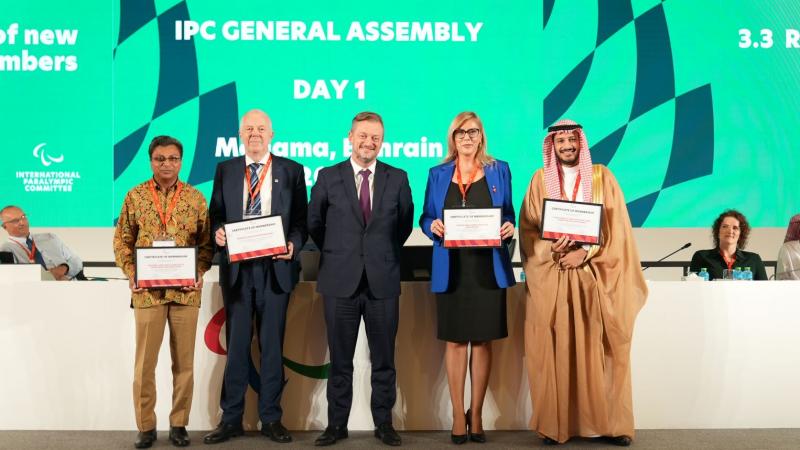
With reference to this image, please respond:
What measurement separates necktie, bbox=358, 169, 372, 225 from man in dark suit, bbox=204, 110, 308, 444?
1.12 ft

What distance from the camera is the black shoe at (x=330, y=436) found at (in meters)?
3.83

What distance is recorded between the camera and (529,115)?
6270 millimetres

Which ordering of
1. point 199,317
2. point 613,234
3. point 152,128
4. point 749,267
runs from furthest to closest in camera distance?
point 152,128
point 749,267
point 199,317
point 613,234

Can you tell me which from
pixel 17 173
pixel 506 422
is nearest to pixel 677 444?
pixel 506 422

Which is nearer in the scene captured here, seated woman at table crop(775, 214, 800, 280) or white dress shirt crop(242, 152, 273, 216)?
white dress shirt crop(242, 152, 273, 216)

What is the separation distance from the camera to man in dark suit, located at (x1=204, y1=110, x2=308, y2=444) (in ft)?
12.7

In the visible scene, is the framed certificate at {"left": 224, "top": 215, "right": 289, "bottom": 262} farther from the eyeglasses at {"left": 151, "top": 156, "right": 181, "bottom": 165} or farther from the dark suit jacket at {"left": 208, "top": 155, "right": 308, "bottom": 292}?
the eyeglasses at {"left": 151, "top": 156, "right": 181, "bottom": 165}

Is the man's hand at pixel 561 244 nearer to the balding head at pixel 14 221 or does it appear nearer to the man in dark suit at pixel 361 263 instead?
the man in dark suit at pixel 361 263

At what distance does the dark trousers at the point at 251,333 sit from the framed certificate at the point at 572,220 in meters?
1.34

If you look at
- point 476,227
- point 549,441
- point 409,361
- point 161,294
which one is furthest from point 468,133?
point 161,294

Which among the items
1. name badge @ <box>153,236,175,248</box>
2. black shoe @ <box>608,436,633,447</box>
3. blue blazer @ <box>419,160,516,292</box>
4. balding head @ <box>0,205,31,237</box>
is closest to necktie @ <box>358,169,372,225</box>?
blue blazer @ <box>419,160,516,292</box>

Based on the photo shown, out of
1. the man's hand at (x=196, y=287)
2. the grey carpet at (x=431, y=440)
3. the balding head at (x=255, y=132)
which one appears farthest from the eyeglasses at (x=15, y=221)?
the balding head at (x=255, y=132)

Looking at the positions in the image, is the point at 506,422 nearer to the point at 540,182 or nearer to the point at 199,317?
the point at 540,182

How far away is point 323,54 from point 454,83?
42.3 inches
